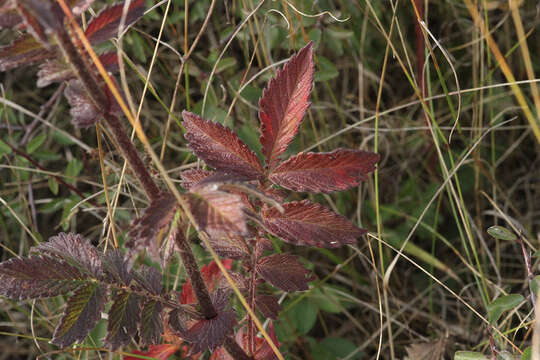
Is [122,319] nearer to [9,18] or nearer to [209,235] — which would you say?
[209,235]

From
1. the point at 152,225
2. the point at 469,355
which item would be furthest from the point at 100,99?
the point at 469,355

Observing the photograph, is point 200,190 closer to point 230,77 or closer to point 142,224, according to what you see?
point 142,224

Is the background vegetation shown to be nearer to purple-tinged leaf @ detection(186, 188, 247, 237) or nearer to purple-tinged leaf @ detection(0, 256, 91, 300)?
purple-tinged leaf @ detection(0, 256, 91, 300)

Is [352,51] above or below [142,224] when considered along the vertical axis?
below

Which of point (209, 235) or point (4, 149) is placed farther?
point (4, 149)

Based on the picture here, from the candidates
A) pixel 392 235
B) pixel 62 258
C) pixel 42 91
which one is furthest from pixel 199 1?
pixel 62 258

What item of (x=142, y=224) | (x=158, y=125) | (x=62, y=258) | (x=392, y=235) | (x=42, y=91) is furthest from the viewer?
(x=42, y=91)

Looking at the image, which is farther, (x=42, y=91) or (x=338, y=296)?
(x=42, y=91)

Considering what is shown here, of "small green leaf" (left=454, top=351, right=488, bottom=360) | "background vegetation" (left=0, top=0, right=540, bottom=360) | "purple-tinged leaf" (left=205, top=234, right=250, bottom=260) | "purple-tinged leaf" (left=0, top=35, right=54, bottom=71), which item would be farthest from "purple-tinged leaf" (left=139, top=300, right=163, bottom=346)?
"background vegetation" (left=0, top=0, right=540, bottom=360)
